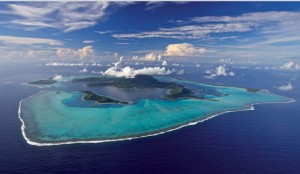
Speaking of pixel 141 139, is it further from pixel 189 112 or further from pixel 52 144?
pixel 189 112

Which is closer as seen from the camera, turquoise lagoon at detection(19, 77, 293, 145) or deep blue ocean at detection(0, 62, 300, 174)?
deep blue ocean at detection(0, 62, 300, 174)

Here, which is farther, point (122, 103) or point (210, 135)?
point (122, 103)

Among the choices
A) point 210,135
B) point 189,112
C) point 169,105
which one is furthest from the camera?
point 169,105

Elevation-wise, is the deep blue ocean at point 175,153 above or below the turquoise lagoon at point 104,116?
below

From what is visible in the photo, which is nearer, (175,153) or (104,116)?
(175,153)

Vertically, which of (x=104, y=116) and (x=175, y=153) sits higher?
(x=104, y=116)

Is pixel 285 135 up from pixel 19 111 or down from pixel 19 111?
down

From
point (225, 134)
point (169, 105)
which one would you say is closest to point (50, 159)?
point (225, 134)

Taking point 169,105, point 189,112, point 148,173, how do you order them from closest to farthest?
point 148,173 → point 189,112 → point 169,105
